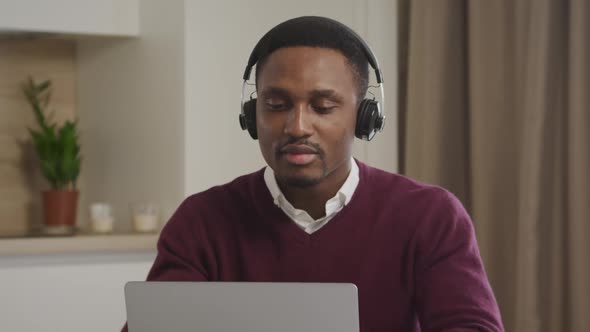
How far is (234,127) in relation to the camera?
111 inches

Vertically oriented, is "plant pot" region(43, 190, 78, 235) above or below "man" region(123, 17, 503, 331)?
below

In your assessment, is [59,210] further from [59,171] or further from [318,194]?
[318,194]

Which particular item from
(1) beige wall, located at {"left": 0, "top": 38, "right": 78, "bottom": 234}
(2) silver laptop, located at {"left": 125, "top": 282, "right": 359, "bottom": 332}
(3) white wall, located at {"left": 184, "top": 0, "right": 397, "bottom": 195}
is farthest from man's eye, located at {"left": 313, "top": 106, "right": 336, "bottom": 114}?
(1) beige wall, located at {"left": 0, "top": 38, "right": 78, "bottom": 234}

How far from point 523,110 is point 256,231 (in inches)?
51.9

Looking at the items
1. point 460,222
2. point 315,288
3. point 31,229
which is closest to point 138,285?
point 315,288

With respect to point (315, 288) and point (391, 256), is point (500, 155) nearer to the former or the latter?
point (391, 256)

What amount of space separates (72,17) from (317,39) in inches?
66.7

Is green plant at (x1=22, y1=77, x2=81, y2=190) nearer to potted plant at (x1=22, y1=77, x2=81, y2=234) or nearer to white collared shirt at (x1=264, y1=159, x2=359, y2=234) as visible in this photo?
potted plant at (x1=22, y1=77, x2=81, y2=234)

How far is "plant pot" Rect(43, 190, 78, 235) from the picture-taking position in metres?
2.94

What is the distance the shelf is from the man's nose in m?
1.44

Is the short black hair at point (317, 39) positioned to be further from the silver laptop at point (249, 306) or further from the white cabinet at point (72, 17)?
the white cabinet at point (72, 17)

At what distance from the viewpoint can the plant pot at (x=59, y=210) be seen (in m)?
2.94

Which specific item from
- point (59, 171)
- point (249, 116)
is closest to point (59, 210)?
point (59, 171)

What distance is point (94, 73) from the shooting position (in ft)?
10.5
